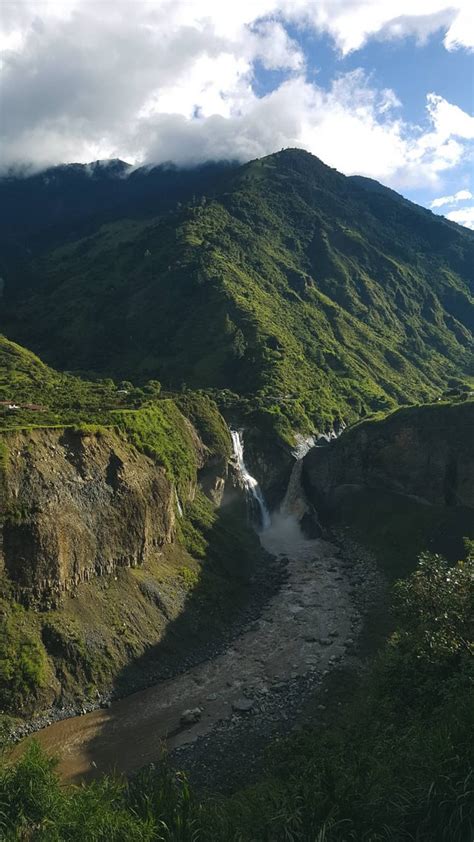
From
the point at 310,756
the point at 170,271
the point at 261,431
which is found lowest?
the point at 310,756

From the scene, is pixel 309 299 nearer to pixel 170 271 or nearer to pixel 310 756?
pixel 170 271

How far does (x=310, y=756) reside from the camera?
103 ft

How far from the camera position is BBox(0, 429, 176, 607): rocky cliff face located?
47.2 meters

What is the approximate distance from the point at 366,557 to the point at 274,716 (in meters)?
38.6

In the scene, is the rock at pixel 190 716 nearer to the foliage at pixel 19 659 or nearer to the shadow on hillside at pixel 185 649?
the shadow on hillside at pixel 185 649

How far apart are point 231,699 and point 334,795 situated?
27.1m

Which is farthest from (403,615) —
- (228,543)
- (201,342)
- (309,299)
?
(309,299)

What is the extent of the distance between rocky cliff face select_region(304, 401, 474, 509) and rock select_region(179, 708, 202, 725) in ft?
168

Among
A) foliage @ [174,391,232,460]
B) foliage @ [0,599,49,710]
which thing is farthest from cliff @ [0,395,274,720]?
foliage @ [174,391,232,460]

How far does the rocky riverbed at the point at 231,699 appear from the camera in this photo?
130 feet

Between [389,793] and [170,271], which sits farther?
[170,271]

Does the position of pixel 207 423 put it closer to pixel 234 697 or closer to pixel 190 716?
pixel 234 697

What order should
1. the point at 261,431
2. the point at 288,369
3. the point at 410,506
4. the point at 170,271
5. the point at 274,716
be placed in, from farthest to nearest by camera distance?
the point at 170,271 < the point at 288,369 < the point at 261,431 < the point at 410,506 < the point at 274,716

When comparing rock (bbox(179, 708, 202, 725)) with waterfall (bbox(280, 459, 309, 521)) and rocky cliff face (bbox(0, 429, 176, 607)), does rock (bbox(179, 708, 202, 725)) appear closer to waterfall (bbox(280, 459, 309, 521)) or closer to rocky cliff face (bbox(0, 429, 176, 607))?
rocky cliff face (bbox(0, 429, 176, 607))
